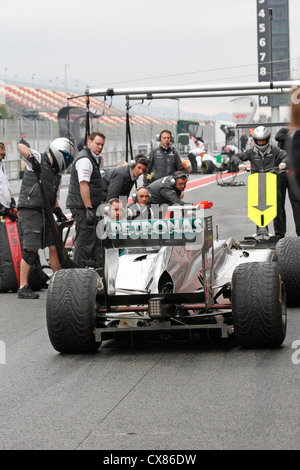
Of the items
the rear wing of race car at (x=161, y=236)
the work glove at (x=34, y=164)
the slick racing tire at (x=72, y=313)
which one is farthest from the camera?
the work glove at (x=34, y=164)

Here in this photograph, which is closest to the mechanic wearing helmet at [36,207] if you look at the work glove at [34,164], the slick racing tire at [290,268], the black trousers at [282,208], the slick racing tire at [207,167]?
the work glove at [34,164]

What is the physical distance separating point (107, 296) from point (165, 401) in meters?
1.50

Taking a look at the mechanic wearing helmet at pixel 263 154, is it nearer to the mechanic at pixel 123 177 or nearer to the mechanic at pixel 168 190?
the mechanic at pixel 168 190

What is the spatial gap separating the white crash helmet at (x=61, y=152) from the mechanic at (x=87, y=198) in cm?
14

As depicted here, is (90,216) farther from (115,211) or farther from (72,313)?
(72,313)

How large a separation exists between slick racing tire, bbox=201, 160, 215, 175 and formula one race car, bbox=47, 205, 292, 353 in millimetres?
29948

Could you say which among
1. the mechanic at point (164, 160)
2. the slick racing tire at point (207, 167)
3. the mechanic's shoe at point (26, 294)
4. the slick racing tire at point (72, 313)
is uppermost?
the mechanic at point (164, 160)

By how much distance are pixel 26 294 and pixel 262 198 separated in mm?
3581

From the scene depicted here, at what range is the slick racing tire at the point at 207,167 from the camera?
37.0 m

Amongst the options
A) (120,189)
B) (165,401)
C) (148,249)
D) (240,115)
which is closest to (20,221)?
(120,189)

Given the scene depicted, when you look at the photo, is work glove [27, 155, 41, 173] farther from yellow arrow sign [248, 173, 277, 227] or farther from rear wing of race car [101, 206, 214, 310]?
yellow arrow sign [248, 173, 277, 227]

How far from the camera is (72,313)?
6570 mm

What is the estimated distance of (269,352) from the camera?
6559mm

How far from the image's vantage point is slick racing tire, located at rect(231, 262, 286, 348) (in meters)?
6.44
